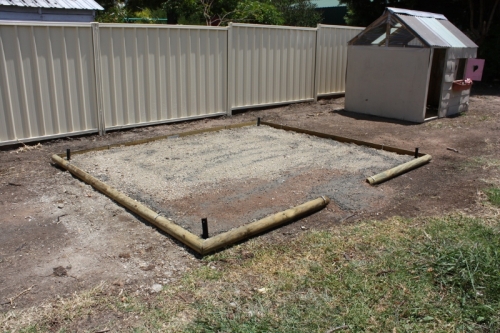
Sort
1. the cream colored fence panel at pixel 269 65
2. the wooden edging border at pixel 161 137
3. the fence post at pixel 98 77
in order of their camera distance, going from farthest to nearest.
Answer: the cream colored fence panel at pixel 269 65 → the fence post at pixel 98 77 → the wooden edging border at pixel 161 137

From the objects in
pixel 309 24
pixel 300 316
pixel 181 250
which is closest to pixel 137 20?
pixel 309 24

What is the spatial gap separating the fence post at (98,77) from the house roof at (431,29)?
18.7ft

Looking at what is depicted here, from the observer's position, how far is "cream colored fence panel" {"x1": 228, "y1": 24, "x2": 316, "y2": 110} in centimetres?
913

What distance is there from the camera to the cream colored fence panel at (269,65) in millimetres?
9133

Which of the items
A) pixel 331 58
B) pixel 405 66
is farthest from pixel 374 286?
pixel 331 58

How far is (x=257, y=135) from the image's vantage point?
7945 millimetres

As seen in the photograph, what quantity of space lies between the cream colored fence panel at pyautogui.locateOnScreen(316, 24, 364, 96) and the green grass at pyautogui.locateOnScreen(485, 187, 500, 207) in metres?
6.48

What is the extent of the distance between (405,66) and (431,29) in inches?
39.6

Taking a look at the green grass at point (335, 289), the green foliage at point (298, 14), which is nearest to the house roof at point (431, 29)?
the green grass at point (335, 289)

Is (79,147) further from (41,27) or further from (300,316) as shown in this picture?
(300,316)

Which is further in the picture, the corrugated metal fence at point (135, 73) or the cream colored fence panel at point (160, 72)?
the cream colored fence panel at point (160, 72)

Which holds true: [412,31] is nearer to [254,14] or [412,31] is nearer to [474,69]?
[474,69]

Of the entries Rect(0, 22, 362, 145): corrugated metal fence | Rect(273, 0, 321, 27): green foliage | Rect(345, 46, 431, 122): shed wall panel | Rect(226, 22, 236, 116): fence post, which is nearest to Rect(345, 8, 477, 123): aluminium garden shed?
Rect(345, 46, 431, 122): shed wall panel

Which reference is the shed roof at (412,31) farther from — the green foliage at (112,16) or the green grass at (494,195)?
the green foliage at (112,16)
